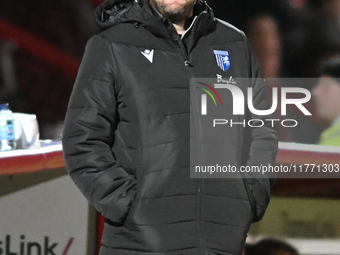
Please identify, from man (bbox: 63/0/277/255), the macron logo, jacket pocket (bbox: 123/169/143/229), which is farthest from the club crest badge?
jacket pocket (bbox: 123/169/143/229)

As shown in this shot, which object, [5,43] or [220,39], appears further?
[5,43]

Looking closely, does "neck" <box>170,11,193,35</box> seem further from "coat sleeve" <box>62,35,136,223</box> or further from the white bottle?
the white bottle

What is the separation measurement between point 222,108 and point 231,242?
46cm

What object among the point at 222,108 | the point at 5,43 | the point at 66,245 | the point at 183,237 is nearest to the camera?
the point at 183,237

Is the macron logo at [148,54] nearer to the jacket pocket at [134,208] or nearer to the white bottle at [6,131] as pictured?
the jacket pocket at [134,208]

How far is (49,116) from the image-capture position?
160 inches

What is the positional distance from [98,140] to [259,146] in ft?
1.97

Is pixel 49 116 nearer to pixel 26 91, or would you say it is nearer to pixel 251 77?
pixel 26 91

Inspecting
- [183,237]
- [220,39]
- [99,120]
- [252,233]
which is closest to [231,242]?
[183,237]

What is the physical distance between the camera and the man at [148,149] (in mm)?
1807

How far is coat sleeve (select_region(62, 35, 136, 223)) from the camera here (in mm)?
1805

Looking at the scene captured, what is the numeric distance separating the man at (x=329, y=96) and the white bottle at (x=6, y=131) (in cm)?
201

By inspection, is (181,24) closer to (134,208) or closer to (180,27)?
(180,27)

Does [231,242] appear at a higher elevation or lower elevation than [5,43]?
lower
